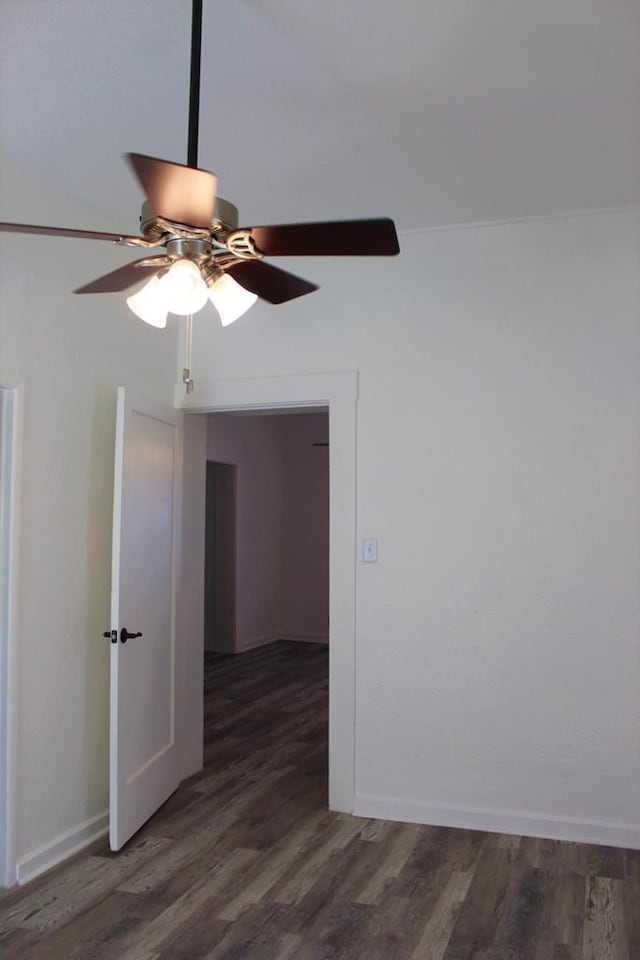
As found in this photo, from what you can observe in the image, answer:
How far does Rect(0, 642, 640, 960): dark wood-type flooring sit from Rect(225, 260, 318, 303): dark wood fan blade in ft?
6.70

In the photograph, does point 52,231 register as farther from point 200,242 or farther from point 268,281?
point 268,281

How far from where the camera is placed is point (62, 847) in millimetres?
3352

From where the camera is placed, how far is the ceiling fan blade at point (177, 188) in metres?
1.60

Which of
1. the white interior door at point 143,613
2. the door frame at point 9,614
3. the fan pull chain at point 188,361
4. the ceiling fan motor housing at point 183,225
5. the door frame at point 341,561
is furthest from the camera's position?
the door frame at point 341,561

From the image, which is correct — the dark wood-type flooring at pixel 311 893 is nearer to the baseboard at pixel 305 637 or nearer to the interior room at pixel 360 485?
the interior room at pixel 360 485

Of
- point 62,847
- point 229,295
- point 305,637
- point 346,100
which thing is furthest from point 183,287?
point 305,637

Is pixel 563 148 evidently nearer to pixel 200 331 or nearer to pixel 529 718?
pixel 200 331

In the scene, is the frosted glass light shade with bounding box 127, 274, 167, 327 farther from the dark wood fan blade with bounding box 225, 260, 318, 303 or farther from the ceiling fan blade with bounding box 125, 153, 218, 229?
the ceiling fan blade with bounding box 125, 153, 218, 229

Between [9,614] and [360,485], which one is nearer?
[9,614]

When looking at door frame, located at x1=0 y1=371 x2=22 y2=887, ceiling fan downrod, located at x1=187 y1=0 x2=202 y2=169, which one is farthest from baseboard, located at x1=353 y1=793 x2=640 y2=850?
ceiling fan downrod, located at x1=187 y1=0 x2=202 y2=169

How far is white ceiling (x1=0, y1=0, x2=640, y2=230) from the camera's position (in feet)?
7.65

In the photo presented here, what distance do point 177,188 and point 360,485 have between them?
94.3 inches

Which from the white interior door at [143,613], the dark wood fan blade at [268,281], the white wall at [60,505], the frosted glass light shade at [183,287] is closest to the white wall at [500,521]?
the white interior door at [143,613]

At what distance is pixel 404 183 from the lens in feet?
11.2
